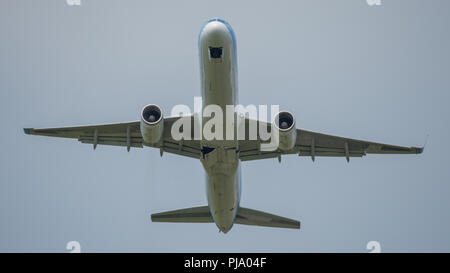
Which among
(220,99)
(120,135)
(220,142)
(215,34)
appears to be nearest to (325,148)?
(220,142)

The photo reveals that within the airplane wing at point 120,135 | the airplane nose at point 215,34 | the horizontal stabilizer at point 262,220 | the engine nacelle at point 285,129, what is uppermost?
the airplane nose at point 215,34

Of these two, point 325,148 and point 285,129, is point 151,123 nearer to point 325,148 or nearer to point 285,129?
point 285,129

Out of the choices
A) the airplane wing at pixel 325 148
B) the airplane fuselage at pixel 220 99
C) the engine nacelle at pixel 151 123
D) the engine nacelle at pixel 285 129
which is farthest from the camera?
the airplane wing at pixel 325 148

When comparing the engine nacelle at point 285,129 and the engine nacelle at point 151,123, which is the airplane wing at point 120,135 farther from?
the engine nacelle at point 285,129

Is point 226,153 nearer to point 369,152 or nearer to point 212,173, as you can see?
point 212,173

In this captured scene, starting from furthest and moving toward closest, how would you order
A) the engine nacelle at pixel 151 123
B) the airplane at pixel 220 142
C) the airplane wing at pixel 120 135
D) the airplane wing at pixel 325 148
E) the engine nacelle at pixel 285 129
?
the airplane wing at pixel 325 148 → the airplane wing at pixel 120 135 → the engine nacelle at pixel 285 129 → the engine nacelle at pixel 151 123 → the airplane at pixel 220 142

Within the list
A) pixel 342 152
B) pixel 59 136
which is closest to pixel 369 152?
pixel 342 152

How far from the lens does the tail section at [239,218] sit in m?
25.0

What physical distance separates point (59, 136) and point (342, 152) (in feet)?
45.7

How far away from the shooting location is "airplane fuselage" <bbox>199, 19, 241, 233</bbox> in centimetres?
1911

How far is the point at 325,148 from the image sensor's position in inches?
997

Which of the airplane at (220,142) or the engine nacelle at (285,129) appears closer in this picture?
the airplane at (220,142)

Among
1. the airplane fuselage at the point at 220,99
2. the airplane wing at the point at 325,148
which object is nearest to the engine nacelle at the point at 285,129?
the airplane fuselage at the point at 220,99

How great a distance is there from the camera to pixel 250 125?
75.5ft
